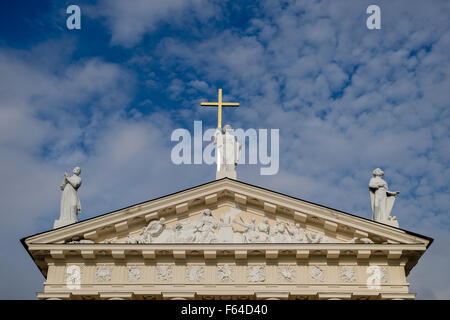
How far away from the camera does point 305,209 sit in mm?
24094

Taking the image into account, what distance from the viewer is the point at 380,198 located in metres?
24.7

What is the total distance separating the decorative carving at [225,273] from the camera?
2336cm

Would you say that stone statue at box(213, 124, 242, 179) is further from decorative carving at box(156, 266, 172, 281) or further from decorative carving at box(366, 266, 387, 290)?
decorative carving at box(366, 266, 387, 290)

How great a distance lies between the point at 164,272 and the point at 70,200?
15.3ft

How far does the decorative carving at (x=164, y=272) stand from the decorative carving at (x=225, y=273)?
5.80 ft

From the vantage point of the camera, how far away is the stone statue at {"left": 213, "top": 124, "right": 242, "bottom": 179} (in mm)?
26500

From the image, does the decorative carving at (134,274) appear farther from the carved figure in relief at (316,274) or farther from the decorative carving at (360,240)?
the decorative carving at (360,240)

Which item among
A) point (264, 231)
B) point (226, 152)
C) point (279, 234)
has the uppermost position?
point (226, 152)

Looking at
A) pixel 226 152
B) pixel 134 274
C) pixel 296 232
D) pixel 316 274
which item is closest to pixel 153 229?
pixel 134 274

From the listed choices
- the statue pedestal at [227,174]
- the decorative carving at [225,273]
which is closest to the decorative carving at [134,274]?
the decorative carving at [225,273]

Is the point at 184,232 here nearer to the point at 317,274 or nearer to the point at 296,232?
the point at 296,232

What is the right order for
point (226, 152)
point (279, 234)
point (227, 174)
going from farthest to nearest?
point (226, 152)
point (227, 174)
point (279, 234)
